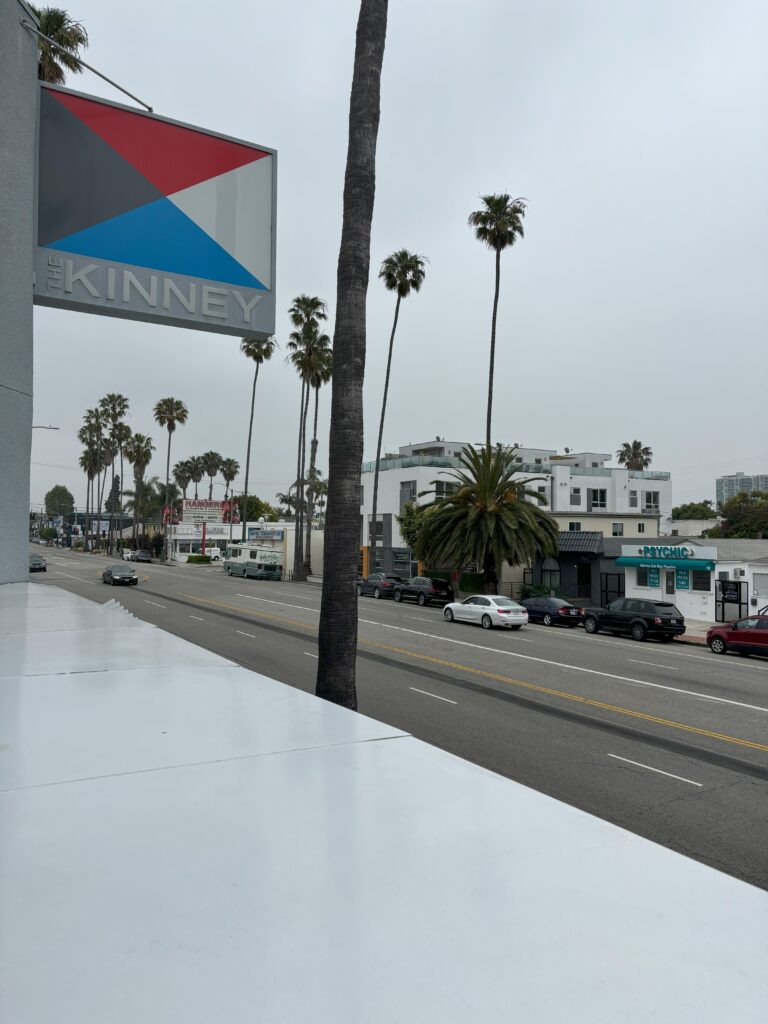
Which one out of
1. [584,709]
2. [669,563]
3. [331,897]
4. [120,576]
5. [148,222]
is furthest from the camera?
[120,576]

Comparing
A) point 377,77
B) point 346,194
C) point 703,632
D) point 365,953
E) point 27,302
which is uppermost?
point 377,77

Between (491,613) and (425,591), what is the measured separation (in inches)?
456

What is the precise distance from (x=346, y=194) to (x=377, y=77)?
1589mm

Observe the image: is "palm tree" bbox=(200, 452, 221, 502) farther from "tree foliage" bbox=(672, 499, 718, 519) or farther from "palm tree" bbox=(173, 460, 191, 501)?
"tree foliage" bbox=(672, 499, 718, 519)

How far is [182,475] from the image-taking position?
128500mm

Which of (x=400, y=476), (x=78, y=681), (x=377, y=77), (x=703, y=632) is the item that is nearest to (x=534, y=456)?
(x=400, y=476)

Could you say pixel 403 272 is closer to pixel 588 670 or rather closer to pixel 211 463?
pixel 588 670

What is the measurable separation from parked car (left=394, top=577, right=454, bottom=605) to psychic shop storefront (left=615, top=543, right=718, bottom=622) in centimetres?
968

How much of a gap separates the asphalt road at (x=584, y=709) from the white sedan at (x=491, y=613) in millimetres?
764

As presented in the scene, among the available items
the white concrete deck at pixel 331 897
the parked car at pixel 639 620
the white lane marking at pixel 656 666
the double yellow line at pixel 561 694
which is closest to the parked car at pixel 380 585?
the parked car at pixel 639 620

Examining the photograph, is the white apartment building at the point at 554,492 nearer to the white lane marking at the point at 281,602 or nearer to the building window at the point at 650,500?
the building window at the point at 650,500

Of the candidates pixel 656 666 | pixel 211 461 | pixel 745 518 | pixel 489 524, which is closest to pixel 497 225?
pixel 489 524

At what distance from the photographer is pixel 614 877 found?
7.11ft

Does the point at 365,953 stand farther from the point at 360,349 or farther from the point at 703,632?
the point at 703,632
